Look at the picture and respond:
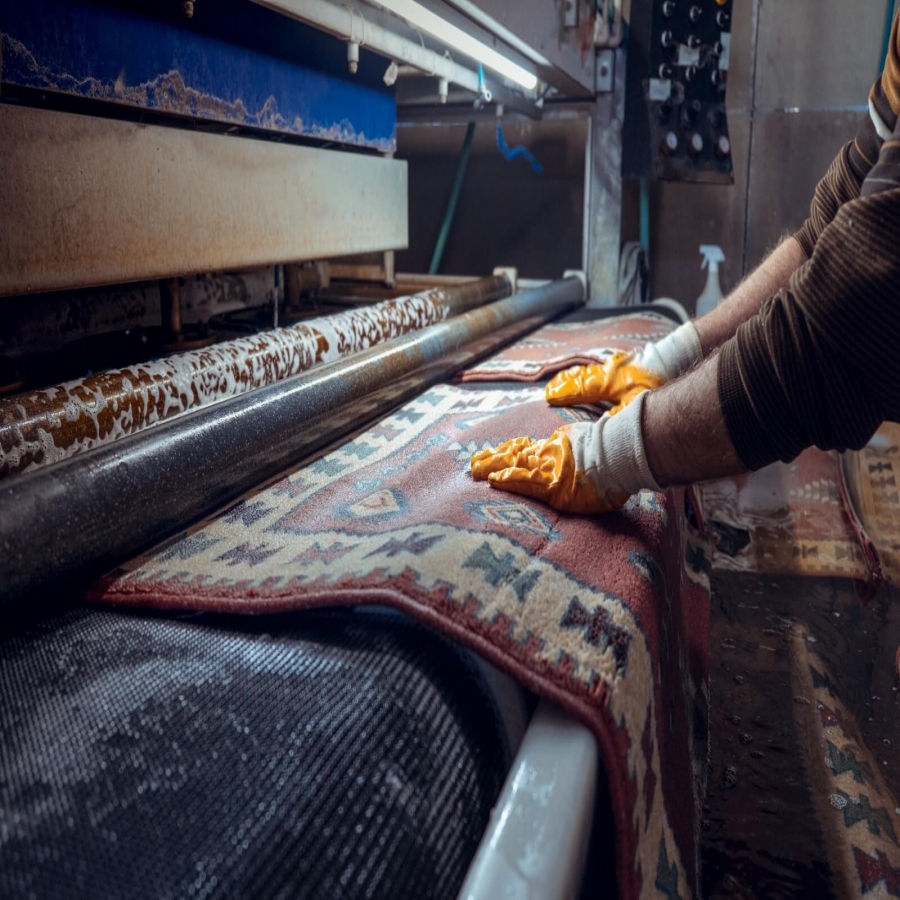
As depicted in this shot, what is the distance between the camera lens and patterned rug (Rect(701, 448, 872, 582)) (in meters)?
2.34

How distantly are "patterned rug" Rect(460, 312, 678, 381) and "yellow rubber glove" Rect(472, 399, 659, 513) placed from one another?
74cm

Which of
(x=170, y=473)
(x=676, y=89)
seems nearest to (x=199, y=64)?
(x=170, y=473)

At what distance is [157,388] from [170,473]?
0.24 metres

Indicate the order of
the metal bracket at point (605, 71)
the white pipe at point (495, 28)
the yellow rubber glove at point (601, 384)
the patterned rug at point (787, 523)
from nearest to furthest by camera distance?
the white pipe at point (495, 28) < the yellow rubber glove at point (601, 384) < the patterned rug at point (787, 523) < the metal bracket at point (605, 71)

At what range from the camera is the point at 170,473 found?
3.26 feet

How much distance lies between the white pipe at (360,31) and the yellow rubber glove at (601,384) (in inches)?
32.5

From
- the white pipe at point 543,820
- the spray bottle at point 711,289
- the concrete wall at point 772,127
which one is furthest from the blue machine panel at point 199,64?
the concrete wall at point 772,127

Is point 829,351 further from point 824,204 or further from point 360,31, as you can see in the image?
point 360,31

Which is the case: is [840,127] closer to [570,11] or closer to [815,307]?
[570,11]

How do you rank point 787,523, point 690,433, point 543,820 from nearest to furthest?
point 543,820
point 690,433
point 787,523

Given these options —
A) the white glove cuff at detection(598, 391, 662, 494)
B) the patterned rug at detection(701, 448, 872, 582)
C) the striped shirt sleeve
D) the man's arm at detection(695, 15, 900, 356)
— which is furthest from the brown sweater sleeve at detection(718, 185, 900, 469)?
the patterned rug at detection(701, 448, 872, 582)

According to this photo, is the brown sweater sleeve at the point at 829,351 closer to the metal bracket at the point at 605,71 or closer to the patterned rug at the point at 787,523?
the patterned rug at the point at 787,523

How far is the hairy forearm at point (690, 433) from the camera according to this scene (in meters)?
1.07

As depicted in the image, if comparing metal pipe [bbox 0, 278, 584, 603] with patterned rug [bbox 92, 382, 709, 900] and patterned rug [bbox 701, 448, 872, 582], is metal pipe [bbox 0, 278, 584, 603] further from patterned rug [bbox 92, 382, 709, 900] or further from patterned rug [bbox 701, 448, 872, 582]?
patterned rug [bbox 701, 448, 872, 582]
